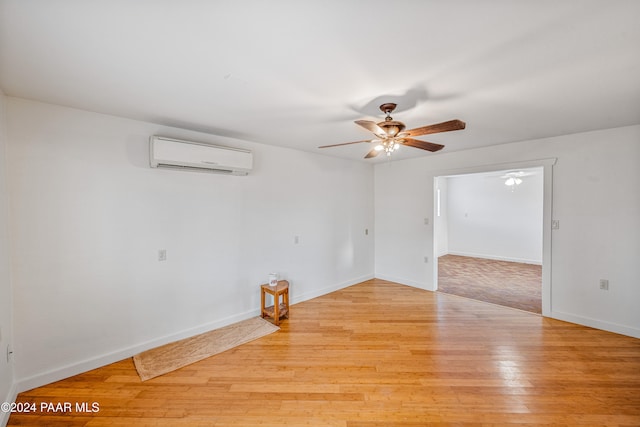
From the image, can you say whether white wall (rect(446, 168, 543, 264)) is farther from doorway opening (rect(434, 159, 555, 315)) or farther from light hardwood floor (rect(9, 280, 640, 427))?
light hardwood floor (rect(9, 280, 640, 427))

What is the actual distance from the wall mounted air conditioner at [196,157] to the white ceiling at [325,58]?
27 cm

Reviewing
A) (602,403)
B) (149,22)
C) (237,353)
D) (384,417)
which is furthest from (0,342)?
(602,403)

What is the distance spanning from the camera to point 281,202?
3713 millimetres

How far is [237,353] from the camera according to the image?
8.55 ft

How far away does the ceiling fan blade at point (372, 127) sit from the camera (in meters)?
1.89

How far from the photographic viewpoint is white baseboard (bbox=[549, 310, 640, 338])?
2871mm

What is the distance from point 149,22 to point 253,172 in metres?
2.21

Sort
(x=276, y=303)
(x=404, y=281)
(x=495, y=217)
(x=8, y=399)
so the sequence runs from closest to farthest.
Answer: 1. (x=8, y=399)
2. (x=276, y=303)
3. (x=404, y=281)
4. (x=495, y=217)

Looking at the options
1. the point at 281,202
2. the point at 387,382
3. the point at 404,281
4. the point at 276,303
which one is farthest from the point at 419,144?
the point at 404,281

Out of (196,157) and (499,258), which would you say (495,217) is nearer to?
(499,258)

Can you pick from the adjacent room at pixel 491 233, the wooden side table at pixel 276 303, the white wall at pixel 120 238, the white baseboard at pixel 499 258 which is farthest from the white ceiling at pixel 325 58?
the white baseboard at pixel 499 258

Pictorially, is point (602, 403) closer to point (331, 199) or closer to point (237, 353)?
point (237, 353)

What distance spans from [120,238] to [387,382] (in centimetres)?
278

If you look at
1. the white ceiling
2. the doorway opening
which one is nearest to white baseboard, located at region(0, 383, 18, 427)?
the white ceiling
